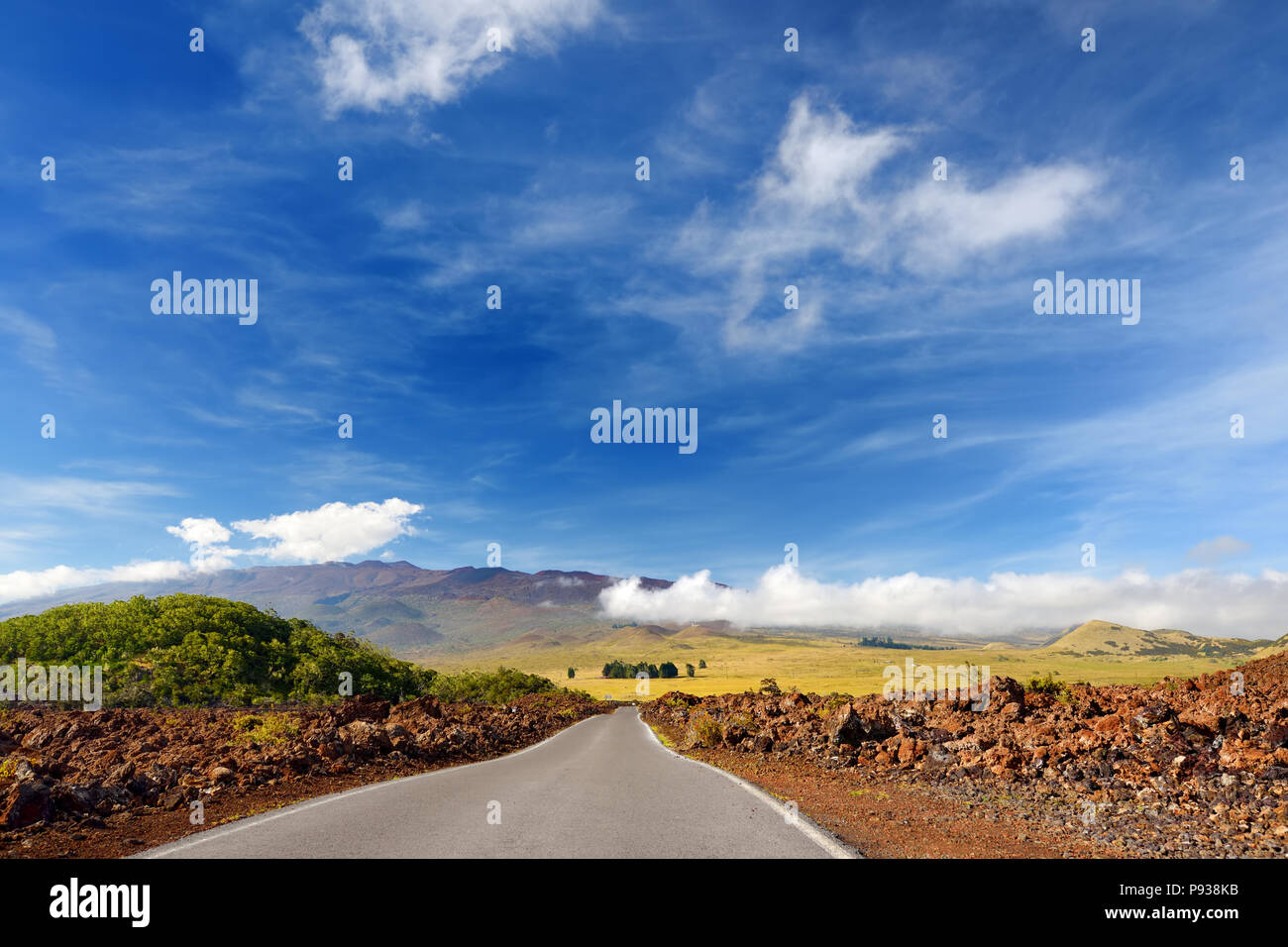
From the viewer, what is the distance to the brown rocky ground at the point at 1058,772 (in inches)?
325

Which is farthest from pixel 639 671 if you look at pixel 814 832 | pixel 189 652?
pixel 814 832

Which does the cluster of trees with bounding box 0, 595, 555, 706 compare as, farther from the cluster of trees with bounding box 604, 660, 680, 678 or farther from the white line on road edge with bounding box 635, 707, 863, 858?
the cluster of trees with bounding box 604, 660, 680, 678

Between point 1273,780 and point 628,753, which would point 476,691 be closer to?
point 628,753

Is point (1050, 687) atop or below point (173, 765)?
below

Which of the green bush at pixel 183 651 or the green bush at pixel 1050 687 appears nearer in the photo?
the green bush at pixel 1050 687

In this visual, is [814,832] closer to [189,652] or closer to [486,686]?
[189,652]

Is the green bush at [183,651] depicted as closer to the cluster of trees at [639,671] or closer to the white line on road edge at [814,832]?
the white line on road edge at [814,832]

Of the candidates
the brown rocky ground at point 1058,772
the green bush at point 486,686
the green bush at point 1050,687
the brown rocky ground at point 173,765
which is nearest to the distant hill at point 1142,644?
the green bush at point 486,686

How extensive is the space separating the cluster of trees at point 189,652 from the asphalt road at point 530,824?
27652mm

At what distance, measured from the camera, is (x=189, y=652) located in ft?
117

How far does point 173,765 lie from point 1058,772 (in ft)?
53.5
